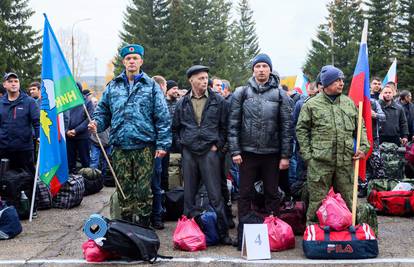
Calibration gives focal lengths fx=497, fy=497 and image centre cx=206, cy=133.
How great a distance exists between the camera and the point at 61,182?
741 cm

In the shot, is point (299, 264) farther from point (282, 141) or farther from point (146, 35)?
point (146, 35)

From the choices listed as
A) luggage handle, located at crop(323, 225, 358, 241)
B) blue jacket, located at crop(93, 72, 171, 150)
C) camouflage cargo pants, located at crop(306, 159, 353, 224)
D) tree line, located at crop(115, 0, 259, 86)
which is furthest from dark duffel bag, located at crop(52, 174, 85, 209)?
tree line, located at crop(115, 0, 259, 86)

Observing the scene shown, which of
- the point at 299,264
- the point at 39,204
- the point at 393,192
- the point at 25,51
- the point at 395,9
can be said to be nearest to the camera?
the point at 299,264

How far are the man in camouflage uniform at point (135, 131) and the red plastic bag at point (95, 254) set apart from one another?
771mm

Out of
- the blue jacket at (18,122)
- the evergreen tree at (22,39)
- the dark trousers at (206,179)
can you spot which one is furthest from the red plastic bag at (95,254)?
the evergreen tree at (22,39)

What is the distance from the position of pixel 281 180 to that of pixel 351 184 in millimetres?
1868

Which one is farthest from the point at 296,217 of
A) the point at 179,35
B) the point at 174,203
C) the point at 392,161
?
the point at 179,35

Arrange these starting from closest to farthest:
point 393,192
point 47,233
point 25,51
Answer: point 47,233 → point 393,192 → point 25,51

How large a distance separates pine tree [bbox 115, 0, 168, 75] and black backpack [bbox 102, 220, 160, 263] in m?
36.2

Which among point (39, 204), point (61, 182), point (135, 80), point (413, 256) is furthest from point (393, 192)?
point (39, 204)

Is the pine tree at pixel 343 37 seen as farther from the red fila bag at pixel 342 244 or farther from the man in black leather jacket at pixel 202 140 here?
the red fila bag at pixel 342 244

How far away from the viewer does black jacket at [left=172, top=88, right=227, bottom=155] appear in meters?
5.84

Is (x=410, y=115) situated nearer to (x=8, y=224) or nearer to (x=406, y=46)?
(x=8, y=224)

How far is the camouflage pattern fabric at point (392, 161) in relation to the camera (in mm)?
8836
